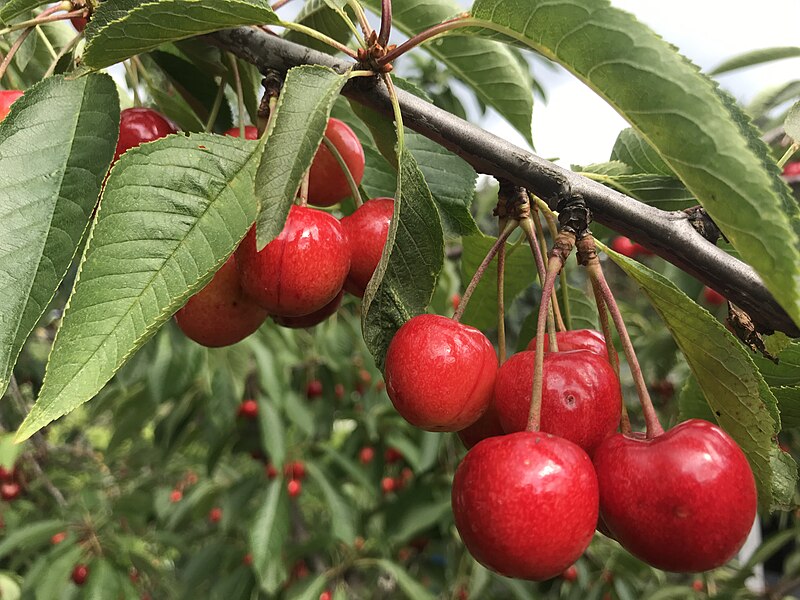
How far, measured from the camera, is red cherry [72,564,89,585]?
3773mm

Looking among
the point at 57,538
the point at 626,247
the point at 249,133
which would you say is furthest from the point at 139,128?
the point at 57,538

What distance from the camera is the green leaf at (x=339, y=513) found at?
3.46 m

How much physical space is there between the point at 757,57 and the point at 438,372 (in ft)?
7.66

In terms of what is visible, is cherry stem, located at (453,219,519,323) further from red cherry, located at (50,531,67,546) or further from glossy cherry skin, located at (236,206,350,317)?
red cherry, located at (50,531,67,546)

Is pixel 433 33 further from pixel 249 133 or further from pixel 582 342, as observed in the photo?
pixel 582 342

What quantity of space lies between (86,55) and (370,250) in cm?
44

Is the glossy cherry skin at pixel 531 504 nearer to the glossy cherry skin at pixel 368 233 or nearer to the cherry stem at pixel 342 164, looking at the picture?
the glossy cherry skin at pixel 368 233

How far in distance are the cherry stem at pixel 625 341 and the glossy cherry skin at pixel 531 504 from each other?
0.32 feet

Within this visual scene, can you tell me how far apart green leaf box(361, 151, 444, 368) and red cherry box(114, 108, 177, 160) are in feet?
1.34

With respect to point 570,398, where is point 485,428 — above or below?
below

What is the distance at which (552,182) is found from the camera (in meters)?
0.93

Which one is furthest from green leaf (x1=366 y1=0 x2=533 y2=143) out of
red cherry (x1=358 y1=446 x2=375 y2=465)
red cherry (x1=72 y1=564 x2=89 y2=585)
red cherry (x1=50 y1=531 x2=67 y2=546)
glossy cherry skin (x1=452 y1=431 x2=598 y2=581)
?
red cherry (x1=50 y1=531 x2=67 y2=546)

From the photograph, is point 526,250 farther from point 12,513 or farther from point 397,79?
point 12,513

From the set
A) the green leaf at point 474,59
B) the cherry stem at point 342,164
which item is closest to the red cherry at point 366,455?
the green leaf at point 474,59
